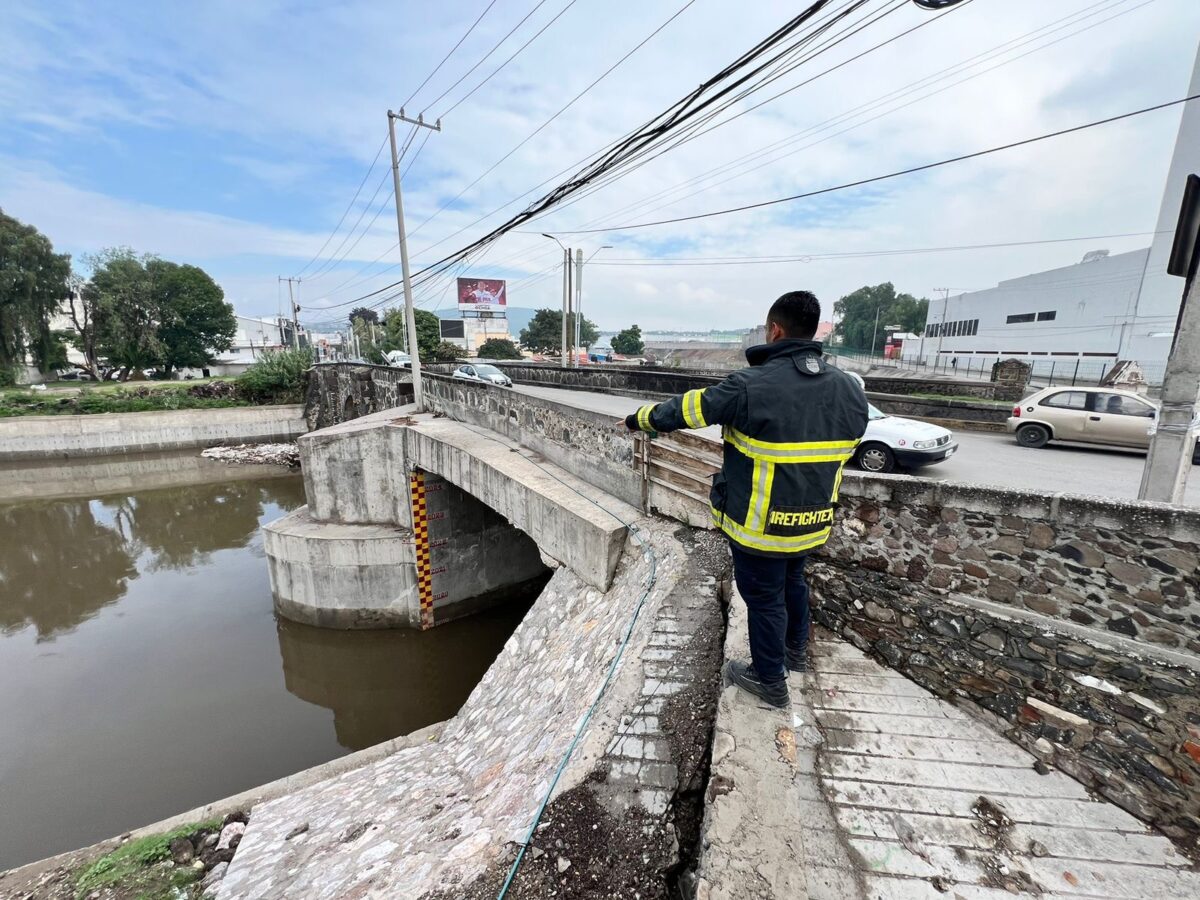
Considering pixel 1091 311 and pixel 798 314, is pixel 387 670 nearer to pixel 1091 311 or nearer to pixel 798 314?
pixel 798 314

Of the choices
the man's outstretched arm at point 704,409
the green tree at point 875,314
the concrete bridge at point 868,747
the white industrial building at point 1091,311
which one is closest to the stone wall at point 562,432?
the concrete bridge at point 868,747

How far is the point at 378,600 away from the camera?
37.5ft

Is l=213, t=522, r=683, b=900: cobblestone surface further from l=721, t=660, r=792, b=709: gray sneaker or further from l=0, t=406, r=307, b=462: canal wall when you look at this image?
l=0, t=406, r=307, b=462: canal wall

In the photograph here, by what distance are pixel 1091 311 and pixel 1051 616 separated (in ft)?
124

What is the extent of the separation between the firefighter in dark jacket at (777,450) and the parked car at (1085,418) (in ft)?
29.1

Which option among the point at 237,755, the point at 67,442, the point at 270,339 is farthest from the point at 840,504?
the point at 270,339

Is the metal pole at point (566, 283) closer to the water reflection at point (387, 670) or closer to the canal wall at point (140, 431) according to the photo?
the water reflection at point (387, 670)

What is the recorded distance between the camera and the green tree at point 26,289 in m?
30.6

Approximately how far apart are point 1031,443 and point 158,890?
12862 mm

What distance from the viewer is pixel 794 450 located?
2.28 meters

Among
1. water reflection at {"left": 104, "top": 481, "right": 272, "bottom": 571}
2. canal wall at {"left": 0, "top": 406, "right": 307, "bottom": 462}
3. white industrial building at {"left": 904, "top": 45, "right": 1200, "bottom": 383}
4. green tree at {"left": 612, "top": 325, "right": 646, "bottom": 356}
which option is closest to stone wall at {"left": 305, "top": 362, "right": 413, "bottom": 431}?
canal wall at {"left": 0, "top": 406, "right": 307, "bottom": 462}

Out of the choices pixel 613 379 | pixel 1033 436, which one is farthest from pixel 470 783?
pixel 613 379

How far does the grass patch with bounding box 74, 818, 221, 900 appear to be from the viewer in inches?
161

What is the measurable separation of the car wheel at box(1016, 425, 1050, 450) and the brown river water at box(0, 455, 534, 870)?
11.0m
